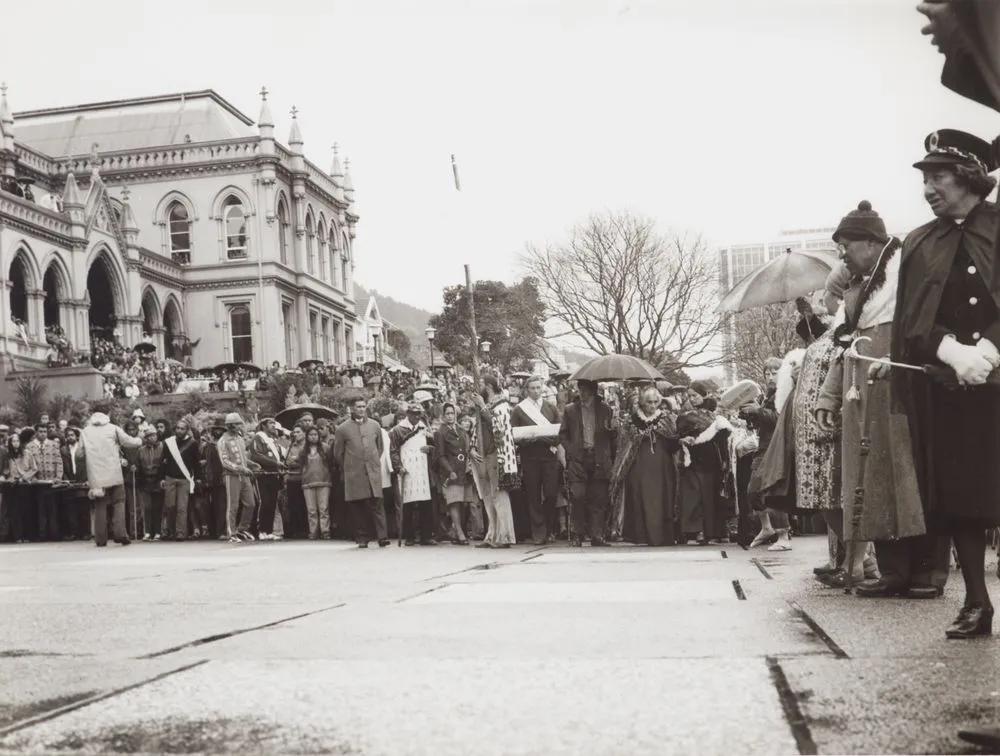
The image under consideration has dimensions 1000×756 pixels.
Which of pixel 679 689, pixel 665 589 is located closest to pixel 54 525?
pixel 665 589

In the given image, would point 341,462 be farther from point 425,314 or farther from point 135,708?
point 425,314

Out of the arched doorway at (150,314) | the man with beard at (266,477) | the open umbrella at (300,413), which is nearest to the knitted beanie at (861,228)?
the man with beard at (266,477)

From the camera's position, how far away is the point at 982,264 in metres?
4.54

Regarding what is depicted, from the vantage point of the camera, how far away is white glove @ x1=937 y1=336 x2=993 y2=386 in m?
4.21

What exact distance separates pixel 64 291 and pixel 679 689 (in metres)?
47.8

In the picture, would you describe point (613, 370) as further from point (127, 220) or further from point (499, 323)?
point (127, 220)

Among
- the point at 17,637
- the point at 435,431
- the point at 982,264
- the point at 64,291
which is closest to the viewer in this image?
the point at 982,264

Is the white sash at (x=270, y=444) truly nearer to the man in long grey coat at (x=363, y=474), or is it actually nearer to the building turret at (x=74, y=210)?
the man in long grey coat at (x=363, y=474)

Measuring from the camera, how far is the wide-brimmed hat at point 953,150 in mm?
4770

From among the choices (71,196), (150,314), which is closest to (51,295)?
(71,196)

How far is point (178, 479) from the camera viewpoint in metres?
19.0

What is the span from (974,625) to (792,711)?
1595 mm

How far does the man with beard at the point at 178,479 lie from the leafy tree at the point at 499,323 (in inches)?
1087

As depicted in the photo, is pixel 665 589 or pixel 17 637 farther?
pixel 665 589
